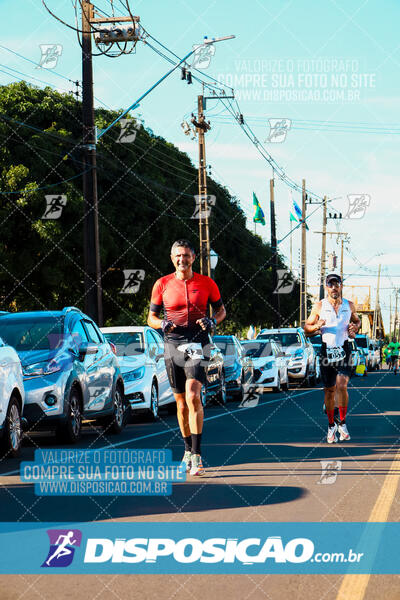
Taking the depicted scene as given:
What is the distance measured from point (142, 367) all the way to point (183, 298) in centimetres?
741

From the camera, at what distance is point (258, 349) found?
92.4 ft


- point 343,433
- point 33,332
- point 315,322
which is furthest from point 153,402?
point 315,322

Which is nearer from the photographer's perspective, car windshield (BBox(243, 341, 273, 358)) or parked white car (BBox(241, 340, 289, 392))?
parked white car (BBox(241, 340, 289, 392))

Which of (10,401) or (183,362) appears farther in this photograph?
(10,401)

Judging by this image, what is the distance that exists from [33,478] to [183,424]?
155cm

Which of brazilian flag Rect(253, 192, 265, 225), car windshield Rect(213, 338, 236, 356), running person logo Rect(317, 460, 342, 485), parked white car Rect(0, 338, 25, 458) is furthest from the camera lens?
brazilian flag Rect(253, 192, 265, 225)

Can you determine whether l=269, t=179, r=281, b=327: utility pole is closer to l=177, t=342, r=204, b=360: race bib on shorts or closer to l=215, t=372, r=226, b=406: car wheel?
l=215, t=372, r=226, b=406: car wheel

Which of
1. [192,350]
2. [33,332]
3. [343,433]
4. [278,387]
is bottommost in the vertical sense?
[278,387]

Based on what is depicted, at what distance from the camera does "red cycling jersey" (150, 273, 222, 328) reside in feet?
31.1

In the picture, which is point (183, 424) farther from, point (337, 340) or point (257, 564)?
point (257, 564)

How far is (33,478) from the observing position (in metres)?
9.46

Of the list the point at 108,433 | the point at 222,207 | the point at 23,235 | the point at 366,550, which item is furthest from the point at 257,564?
the point at 222,207

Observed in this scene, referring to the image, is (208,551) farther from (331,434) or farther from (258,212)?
(258,212)

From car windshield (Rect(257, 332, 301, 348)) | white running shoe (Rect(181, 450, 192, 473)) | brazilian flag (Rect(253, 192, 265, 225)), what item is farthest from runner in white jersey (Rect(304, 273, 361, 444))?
brazilian flag (Rect(253, 192, 265, 225))
